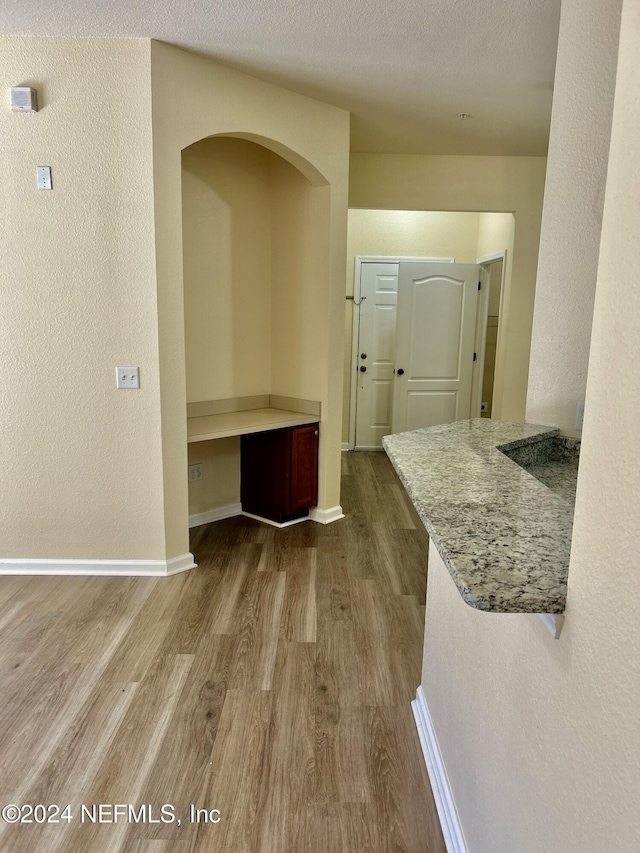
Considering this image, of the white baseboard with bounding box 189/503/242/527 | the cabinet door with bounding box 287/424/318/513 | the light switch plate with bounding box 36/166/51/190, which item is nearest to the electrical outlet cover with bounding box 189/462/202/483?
the white baseboard with bounding box 189/503/242/527

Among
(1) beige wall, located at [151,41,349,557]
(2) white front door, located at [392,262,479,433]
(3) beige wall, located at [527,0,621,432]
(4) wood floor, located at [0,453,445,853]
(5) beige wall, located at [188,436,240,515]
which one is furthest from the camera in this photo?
(2) white front door, located at [392,262,479,433]

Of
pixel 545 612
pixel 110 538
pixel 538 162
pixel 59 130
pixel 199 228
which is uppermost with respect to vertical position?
pixel 538 162

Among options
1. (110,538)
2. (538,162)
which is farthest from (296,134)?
(110,538)

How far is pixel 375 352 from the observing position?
6.01 meters

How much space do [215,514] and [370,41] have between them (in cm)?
286

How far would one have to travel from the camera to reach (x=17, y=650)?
7.83ft

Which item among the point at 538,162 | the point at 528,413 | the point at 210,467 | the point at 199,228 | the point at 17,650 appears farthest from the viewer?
the point at 538,162

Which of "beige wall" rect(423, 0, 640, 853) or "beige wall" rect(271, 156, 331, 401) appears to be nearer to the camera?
"beige wall" rect(423, 0, 640, 853)

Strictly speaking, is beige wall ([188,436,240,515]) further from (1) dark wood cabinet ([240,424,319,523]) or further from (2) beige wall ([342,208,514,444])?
(2) beige wall ([342,208,514,444])

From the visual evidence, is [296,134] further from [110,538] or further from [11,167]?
[110,538]

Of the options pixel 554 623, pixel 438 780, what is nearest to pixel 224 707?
pixel 438 780

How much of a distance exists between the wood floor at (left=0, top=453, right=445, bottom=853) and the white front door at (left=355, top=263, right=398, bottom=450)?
9.47ft

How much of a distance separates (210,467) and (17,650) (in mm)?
1738

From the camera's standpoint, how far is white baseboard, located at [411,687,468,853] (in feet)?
4.93
